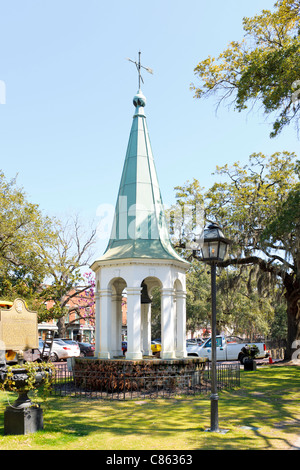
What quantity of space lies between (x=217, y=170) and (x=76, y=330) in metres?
47.2

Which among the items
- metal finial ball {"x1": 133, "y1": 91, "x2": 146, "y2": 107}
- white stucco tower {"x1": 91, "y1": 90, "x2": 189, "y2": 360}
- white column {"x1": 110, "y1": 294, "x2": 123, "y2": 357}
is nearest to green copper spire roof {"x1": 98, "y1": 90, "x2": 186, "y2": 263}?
white stucco tower {"x1": 91, "y1": 90, "x2": 189, "y2": 360}

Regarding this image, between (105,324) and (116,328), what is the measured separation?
1.93 meters

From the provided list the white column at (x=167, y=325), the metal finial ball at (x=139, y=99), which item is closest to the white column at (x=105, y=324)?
the white column at (x=167, y=325)

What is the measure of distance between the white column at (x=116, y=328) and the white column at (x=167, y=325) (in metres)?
2.34

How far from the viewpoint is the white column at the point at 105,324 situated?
14.6 m

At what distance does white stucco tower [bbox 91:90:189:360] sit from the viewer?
14.2 meters

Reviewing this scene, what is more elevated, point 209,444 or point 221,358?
point 209,444

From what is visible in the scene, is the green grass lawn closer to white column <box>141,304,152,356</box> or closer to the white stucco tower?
the white stucco tower

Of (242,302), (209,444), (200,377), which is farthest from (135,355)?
(242,302)

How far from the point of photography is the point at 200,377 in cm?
1444

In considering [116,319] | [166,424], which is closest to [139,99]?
[116,319]
